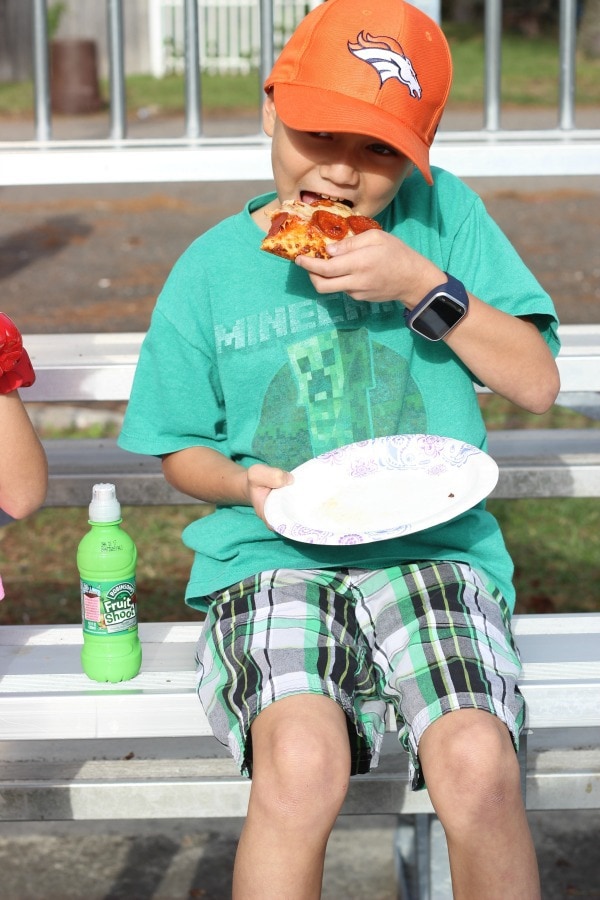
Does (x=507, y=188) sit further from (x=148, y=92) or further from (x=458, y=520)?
(x=458, y=520)

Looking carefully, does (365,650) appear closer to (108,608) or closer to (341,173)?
(108,608)

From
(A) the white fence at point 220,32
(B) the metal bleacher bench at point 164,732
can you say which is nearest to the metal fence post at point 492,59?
(B) the metal bleacher bench at point 164,732

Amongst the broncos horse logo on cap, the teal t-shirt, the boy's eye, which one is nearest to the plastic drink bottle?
the teal t-shirt

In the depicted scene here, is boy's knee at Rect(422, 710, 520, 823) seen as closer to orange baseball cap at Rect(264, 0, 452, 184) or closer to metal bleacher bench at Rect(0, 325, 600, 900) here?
metal bleacher bench at Rect(0, 325, 600, 900)

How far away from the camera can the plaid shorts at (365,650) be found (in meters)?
2.21

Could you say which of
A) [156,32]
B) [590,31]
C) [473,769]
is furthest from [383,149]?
[590,31]

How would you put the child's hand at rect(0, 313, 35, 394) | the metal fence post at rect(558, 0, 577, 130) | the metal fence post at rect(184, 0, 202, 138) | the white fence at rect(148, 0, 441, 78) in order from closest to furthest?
the child's hand at rect(0, 313, 35, 394) → the metal fence post at rect(184, 0, 202, 138) → the metal fence post at rect(558, 0, 577, 130) → the white fence at rect(148, 0, 441, 78)

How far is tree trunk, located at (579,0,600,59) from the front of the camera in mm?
28484

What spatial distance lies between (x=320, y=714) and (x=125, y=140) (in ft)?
7.10

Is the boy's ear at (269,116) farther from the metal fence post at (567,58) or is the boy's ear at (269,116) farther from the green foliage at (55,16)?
the green foliage at (55,16)

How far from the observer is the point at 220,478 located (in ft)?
8.11

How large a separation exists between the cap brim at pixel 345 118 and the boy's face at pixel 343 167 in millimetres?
54

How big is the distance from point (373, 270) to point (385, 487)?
429 millimetres

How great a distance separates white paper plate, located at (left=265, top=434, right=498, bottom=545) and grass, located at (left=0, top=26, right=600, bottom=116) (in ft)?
57.9
